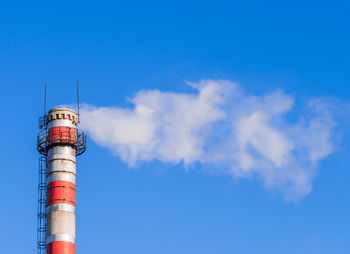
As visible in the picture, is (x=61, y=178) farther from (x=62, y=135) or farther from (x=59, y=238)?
(x=59, y=238)

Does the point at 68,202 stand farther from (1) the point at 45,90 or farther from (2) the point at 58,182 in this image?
(1) the point at 45,90

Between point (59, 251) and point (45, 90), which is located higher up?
point (45, 90)

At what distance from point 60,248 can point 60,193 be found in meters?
5.56

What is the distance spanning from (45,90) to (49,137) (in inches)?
304

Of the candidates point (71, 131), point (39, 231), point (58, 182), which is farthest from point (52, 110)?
point (39, 231)

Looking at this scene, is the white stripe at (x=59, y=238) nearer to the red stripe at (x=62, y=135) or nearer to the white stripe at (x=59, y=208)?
the white stripe at (x=59, y=208)

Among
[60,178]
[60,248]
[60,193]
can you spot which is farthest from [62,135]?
[60,248]

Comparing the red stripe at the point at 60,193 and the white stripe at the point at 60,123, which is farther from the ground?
the white stripe at the point at 60,123

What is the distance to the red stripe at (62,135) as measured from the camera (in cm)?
6612

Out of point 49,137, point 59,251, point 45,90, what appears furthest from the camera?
point 45,90

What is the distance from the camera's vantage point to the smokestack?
6244 cm

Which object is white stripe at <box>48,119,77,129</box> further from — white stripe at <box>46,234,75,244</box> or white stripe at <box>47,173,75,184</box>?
white stripe at <box>46,234,75,244</box>

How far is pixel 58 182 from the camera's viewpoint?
6400 cm

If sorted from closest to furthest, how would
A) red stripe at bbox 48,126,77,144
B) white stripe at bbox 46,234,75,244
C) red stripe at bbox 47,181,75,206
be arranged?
Answer: white stripe at bbox 46,234,75,244, red stripe at bbox 47,181,75,206, red stripe at bbox 48,126,77,144
